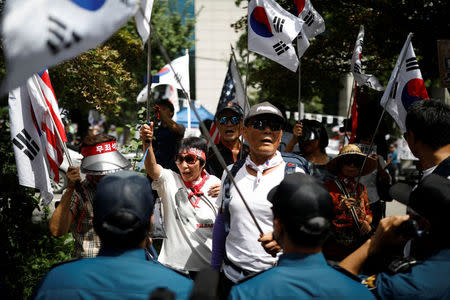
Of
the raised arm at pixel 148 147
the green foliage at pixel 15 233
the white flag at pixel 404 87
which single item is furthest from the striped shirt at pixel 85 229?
the white flag at pixel 404 87

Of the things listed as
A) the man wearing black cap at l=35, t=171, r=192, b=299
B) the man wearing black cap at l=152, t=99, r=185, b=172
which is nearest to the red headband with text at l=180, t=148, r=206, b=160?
the man wearing black cap at l=35, t=171, r=192, b=299

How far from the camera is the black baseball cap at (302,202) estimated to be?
1.96 m

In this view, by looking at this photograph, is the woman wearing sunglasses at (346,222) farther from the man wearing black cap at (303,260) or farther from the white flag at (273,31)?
the white flag at (273,31)

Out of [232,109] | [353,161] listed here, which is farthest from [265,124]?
[232,109]

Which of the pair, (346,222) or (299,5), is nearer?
(346,222)

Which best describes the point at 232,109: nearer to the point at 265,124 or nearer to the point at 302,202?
the point at 265,124

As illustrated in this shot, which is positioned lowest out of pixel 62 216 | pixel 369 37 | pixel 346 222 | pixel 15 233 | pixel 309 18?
pixel 15 233

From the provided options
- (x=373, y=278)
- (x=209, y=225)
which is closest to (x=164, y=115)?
(x=209, y=225)

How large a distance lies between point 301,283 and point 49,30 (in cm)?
175

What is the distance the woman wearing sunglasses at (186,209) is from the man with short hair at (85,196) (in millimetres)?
329

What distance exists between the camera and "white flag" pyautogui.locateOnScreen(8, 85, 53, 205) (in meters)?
3.35

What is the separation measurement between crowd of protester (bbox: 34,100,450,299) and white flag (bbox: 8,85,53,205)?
37cm

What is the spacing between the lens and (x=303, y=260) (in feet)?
6.44

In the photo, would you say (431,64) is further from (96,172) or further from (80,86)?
(96,172)
